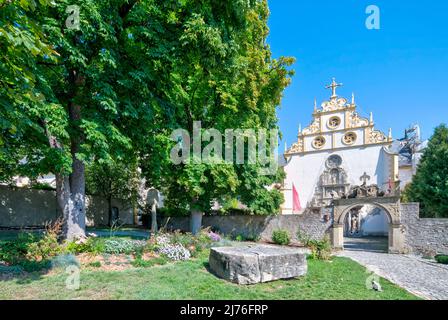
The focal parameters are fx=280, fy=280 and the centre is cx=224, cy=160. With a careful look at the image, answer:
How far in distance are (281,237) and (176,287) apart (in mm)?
12008

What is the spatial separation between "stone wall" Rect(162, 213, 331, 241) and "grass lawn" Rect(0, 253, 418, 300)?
9.17 metres

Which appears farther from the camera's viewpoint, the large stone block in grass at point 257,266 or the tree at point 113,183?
the tree at point 113,183

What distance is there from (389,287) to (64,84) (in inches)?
460

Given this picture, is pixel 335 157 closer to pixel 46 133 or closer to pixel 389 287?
pixel 389 287

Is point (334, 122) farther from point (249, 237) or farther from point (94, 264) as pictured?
point (94, 264)

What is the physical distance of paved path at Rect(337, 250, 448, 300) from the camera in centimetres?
730

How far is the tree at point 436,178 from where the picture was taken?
17469 millimetres

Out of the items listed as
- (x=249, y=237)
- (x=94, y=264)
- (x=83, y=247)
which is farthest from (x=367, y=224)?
(x=94, y=264)

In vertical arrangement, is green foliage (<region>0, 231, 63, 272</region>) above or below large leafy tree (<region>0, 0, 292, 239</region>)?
below

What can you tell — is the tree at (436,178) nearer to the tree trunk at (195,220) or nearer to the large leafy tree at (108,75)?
the tree trunk at (195,220)

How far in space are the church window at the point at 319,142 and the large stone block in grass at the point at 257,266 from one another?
78.0ft

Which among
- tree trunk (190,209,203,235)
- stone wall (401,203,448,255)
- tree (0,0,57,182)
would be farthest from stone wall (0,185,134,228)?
stone wall (401,203,448,255)

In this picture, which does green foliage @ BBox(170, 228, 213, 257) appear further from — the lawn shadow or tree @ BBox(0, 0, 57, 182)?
tree @ BBox(0, 0, 57, 182)

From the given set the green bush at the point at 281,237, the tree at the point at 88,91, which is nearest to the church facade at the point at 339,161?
the green bush at the point at 281,237
